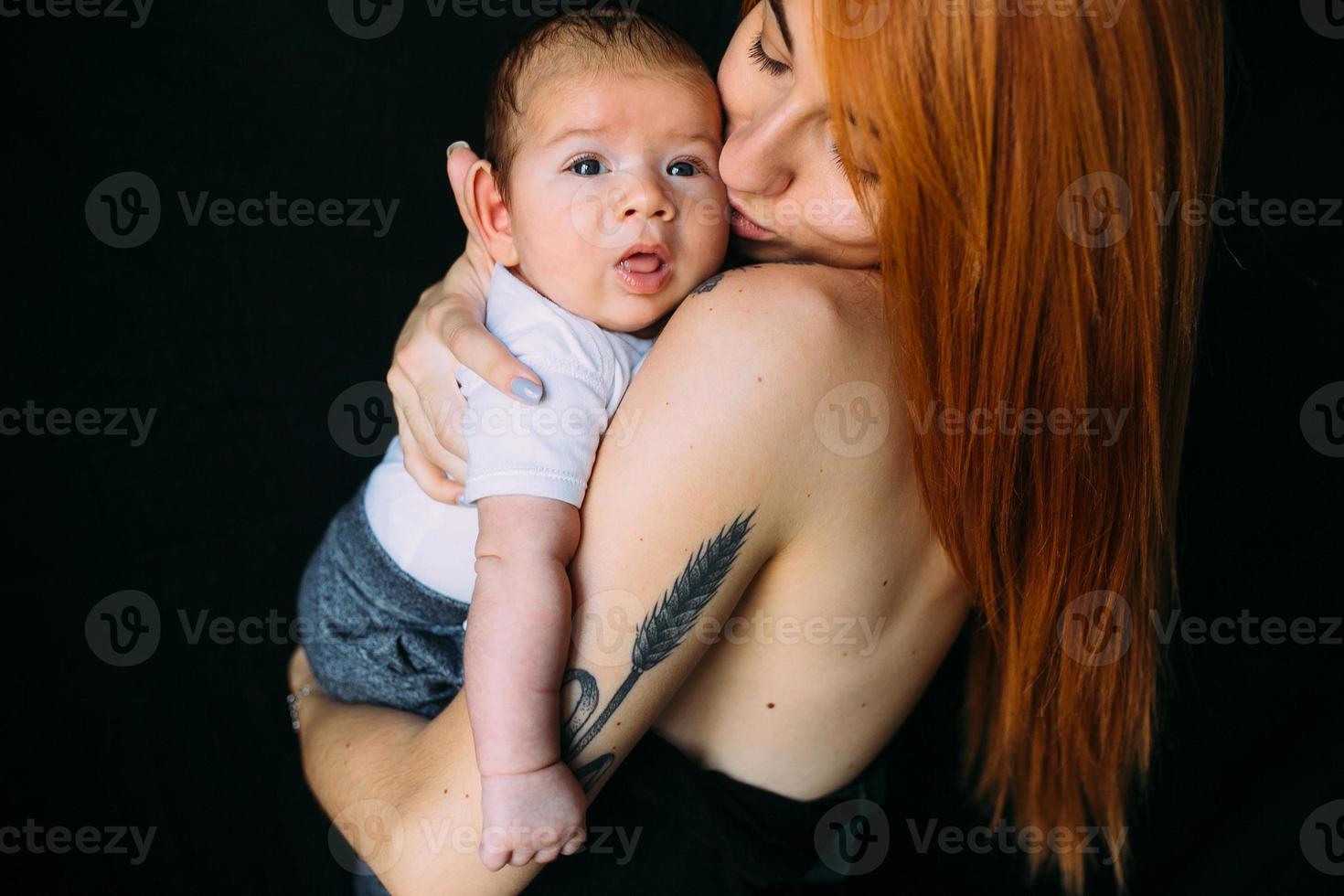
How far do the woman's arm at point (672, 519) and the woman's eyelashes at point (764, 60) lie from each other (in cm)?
24

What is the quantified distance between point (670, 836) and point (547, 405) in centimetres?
59

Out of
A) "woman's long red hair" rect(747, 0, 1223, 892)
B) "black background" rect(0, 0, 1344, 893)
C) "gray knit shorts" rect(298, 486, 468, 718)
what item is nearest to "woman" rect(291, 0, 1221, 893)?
"woman's long red hair" rect(747, 0, 1223, 892)

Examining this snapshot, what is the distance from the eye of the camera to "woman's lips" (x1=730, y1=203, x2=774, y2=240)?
1.31m

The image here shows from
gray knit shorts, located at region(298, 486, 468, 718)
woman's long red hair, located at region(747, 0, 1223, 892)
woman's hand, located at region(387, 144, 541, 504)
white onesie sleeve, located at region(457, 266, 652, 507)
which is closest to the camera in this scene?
woman's long red hair, located at region(747, 0, 1223, 892)

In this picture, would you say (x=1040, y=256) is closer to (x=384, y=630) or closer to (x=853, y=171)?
(x=853, y=171)

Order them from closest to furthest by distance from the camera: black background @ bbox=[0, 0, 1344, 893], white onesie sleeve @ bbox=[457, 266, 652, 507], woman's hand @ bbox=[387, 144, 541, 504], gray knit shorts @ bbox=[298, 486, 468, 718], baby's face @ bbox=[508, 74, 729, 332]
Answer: white onesie sleeve @ bbox=[457, 266, 652, 507]
baby's face @ bbox=[508, 74, 729, 332]
woman's hand @ bbox=[387, 144, 541, 504]
gray knit shorts @ bbox=[298, 486, 468, 718]
black background @ bbox=[0, 0, 1344, 893]

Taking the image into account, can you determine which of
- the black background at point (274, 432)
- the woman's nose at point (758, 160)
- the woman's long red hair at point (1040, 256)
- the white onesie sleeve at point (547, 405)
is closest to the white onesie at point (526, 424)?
the white onesie sleeve at point (547, 405)

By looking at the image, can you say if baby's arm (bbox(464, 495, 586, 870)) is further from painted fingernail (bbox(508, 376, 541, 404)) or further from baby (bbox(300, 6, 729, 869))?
painted fingernail (bbox(508, 376, 541, 404))

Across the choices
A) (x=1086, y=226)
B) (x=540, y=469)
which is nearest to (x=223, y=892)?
(x=540, y=469)

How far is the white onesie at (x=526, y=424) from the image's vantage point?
1.10 meters

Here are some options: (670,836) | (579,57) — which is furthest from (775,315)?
(670,836)

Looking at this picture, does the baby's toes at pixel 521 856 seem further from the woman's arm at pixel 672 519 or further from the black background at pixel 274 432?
the black background at pixel 274 432

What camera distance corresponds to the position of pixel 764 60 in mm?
1212

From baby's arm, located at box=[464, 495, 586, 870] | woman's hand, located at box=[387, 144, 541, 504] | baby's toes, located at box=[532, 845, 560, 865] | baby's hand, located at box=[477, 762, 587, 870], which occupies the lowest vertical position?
baby's toes, located at box=[532, 845, 560, 865]
